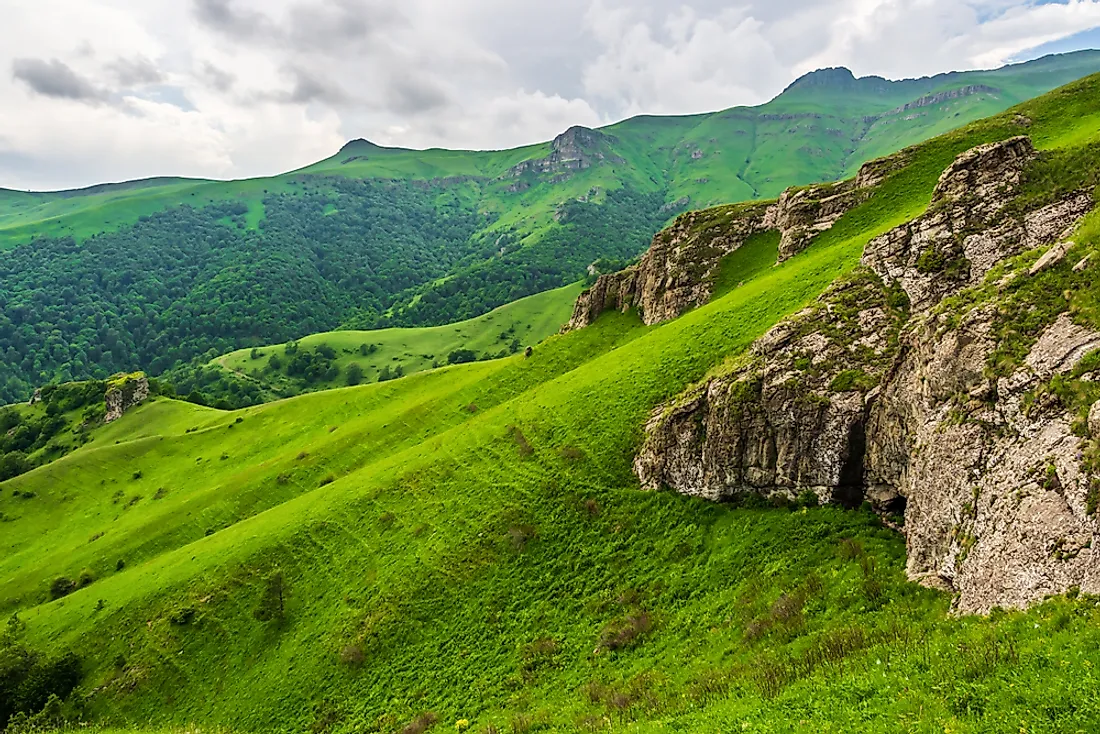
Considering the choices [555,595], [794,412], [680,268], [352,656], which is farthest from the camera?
[680,268]

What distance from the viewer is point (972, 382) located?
2259cm

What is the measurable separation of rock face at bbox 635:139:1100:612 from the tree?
31000 millimetres

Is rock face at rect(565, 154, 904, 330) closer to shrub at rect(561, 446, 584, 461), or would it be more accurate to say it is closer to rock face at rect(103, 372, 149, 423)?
shrub at rect(561, 446, 584, 461)

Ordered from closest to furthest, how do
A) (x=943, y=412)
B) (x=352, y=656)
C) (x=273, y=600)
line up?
(x=943, y=412), (x=352, y=656), (x=273, y=600)

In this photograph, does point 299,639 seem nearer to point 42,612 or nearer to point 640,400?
point 640,400

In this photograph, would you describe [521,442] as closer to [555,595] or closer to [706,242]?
[555,595]

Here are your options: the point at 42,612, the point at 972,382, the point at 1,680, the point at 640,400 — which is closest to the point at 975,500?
the point at 972,382

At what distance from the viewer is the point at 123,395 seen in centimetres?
15225

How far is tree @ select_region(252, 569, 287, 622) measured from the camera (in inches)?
1719

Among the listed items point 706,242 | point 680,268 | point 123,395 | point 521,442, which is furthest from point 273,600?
point 123,395

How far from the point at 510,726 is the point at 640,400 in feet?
88.4

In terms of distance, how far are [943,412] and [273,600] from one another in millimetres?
48271

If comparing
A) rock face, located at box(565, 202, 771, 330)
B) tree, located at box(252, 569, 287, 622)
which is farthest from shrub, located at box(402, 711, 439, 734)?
rock face, located at box(565, 202, 771, 330)

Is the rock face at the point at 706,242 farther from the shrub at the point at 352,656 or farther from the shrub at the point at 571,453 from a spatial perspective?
the shrub at the point at 352,656
